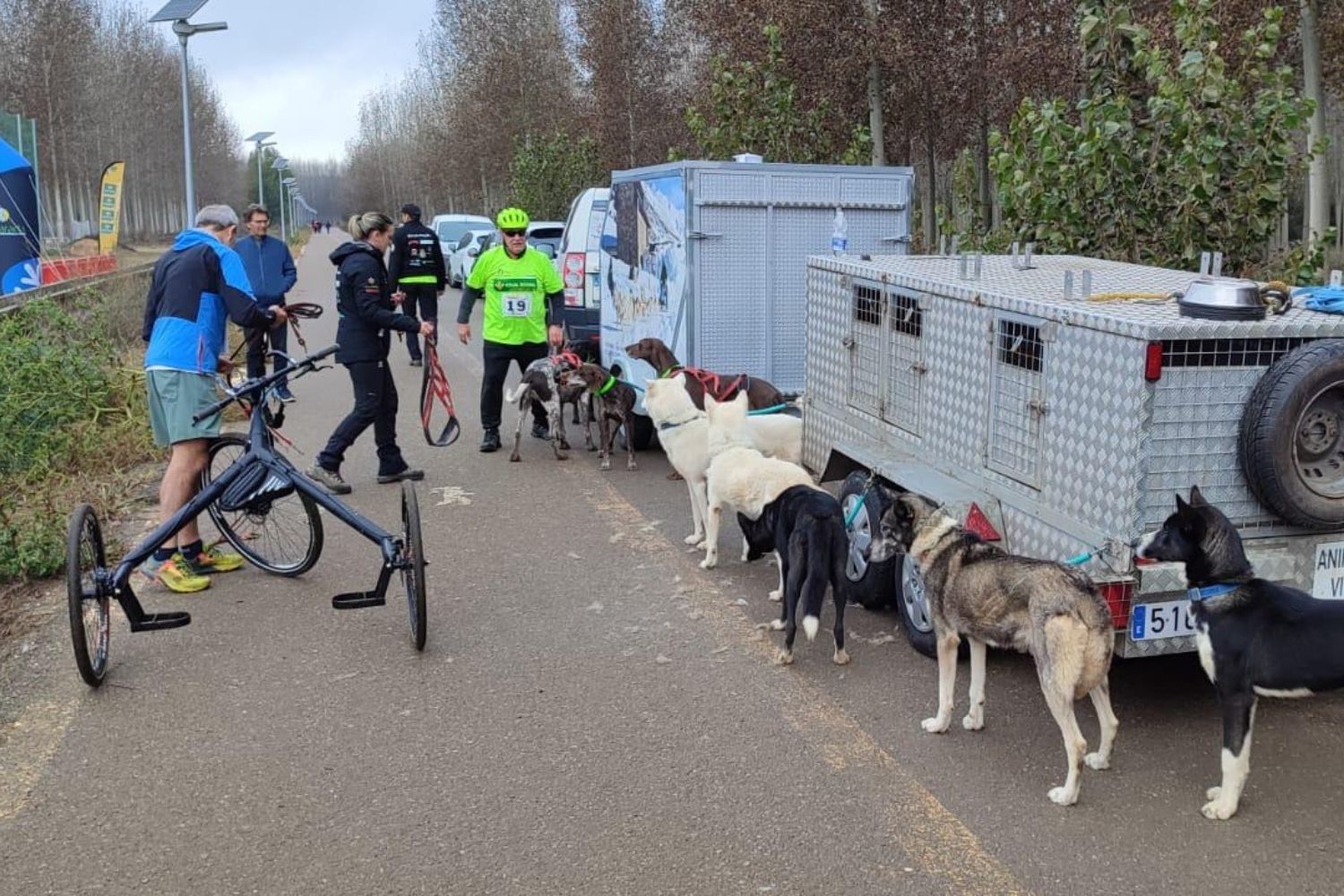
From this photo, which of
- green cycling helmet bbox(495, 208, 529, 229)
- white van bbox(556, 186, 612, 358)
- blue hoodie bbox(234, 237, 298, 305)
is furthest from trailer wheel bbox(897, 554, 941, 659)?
blue hoodie bbox(234, 237, 298, 305)

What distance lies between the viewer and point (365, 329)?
9156 millimetres

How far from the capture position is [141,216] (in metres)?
74.2

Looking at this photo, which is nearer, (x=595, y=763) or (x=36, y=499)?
(x=595, y=763)

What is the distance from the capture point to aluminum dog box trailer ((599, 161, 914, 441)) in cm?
943

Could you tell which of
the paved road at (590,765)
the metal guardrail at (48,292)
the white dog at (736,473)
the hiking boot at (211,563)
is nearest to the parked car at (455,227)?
the metal guardrail at (48,292)

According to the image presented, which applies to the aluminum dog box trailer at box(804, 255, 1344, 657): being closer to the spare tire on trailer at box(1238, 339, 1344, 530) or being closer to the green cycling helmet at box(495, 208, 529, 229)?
the spare tire on trailer at box(1238, 339, 1344, 530)

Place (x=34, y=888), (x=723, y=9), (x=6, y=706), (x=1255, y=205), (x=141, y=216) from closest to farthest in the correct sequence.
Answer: (x=34, y=888) → (x=6, y=706) → (x=1255, y=205) → (x=723, y=9) → (x=141, y=216)

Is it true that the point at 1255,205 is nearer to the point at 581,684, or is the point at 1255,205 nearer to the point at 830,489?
the point at 830,489

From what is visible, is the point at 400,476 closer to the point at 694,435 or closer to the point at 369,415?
the point at 369,415

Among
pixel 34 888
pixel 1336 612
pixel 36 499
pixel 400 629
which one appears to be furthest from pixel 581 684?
pixel 36 499

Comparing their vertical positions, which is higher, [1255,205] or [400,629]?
[1255,205]

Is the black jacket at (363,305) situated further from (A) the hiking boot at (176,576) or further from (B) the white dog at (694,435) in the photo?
(A) the hiking boot at (176,576)

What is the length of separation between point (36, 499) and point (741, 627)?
553cm

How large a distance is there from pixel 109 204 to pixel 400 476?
24678 millimetres
